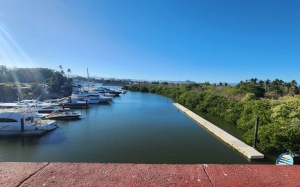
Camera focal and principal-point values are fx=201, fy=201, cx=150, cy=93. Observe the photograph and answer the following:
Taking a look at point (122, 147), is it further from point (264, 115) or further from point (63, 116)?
point (63, 116)

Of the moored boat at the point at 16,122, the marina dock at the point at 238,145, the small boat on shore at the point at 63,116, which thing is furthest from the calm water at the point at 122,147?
the small boat on shore at the point at 63,116

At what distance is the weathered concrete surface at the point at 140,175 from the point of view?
3.12 meters

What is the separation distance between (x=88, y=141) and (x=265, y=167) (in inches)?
582

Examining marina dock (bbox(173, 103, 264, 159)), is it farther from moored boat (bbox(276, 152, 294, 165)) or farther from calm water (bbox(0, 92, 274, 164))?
moored boat (bbox(276, 152, 294, 165))

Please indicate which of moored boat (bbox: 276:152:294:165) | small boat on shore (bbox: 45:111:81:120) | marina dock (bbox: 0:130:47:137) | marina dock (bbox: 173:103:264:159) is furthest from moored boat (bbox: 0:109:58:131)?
moored boat (bbox: 276:152:294:165)

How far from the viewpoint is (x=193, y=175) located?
11.2ft

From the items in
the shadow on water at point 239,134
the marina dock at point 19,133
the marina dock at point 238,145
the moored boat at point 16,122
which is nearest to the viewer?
the shadow on water at point 239,134

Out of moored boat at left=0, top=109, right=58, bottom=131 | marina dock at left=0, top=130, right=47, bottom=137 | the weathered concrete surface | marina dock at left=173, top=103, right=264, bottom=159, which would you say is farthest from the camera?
moored boat at left=0, top=109, right=58, bottom=131

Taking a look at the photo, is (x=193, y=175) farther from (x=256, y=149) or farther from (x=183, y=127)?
(x=183, y=127)

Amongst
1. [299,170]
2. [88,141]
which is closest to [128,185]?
[299,170]

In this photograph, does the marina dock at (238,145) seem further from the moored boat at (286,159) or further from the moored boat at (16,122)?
the moored boat at (16,122)

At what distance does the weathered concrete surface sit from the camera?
312 centimetres

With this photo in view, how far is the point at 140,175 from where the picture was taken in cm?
335

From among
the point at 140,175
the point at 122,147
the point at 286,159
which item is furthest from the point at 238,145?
the point at 140,175
